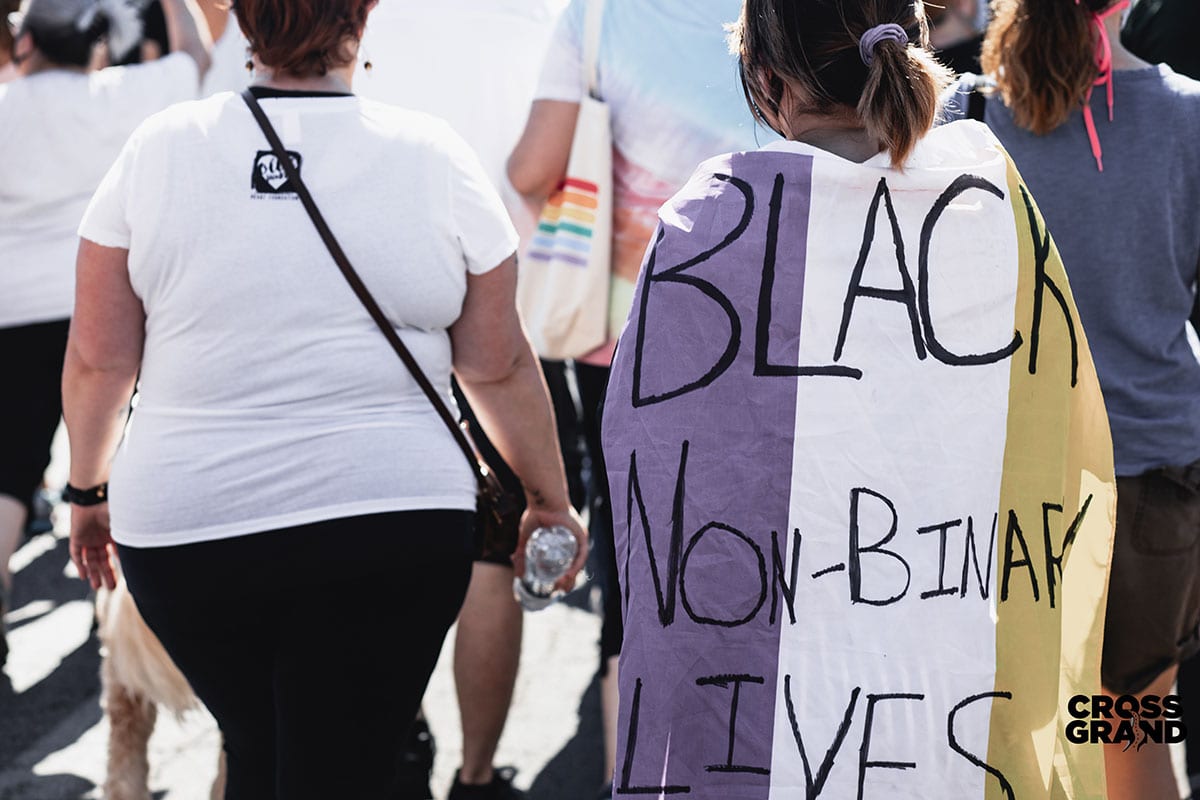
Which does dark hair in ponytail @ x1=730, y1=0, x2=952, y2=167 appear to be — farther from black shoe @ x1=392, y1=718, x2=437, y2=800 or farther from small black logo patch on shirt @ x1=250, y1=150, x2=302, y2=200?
black shoe @ x1=392, y1=718, x2=437, y2=800

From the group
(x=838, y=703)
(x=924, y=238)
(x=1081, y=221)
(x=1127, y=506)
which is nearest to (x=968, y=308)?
(x=924, y=238)

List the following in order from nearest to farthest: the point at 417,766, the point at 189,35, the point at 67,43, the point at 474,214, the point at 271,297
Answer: the point at 271,297 → the point at 474,214 → the point at 417,766 → the point at 67,43 → the point at 189,35

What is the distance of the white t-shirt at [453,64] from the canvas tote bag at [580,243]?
1.00ft

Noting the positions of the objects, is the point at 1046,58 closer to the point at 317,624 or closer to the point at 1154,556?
the point at 1154,556

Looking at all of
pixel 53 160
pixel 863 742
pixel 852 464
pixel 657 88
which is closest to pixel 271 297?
pixel 852 464

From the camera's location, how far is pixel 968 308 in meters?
1.96

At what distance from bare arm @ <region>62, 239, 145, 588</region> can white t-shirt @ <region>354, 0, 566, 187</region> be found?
4.48 ft

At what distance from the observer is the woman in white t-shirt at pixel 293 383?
2.22 meters

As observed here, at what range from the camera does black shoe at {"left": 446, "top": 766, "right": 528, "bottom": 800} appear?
11.2ft

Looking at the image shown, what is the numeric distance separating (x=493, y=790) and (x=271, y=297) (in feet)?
5.45

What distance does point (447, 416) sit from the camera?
7.91 feet

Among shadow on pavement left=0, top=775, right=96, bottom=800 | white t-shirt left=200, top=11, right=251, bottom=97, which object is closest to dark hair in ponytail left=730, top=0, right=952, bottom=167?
white t-shirt left=200, top=11, right=251, bottom=97

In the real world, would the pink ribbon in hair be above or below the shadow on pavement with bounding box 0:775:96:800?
above

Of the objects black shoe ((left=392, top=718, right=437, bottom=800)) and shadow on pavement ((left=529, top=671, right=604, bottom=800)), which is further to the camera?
shadow on pavement ((left=529, top=671, right=604, bottom=800))
